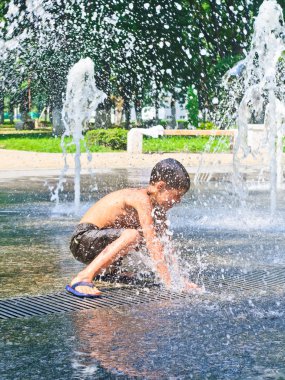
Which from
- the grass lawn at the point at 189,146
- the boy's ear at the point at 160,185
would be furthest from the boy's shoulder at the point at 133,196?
the grass lawn at the point at 189,146

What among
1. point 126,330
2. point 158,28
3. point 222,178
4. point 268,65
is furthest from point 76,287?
point 158,28

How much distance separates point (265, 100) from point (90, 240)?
98.1ft

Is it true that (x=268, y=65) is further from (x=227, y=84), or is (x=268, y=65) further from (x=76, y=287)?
(x=227, y=84)

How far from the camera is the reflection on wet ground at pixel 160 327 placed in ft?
12.0

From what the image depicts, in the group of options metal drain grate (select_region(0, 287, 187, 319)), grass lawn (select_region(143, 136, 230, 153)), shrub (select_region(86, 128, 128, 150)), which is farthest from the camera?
shrub (select_region(86, 128, 128, 150))

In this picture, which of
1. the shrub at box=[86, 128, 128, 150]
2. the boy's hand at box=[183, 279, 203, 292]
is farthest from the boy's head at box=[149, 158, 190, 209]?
the shrub at box=[86, 128, 128, 150]

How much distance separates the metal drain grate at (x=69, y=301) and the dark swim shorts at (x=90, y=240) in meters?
0.27

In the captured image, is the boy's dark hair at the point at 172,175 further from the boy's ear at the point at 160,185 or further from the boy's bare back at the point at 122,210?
the boy's bare back at the point at 122,210

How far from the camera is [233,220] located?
955cm

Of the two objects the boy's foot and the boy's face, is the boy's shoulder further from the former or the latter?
the boy's foot

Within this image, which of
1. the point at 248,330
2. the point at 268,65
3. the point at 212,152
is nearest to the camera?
the point at 248,330

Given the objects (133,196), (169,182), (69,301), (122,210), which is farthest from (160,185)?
(69,301)

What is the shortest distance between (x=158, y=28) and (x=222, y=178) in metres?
27.0

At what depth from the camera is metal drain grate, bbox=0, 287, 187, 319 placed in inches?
189
